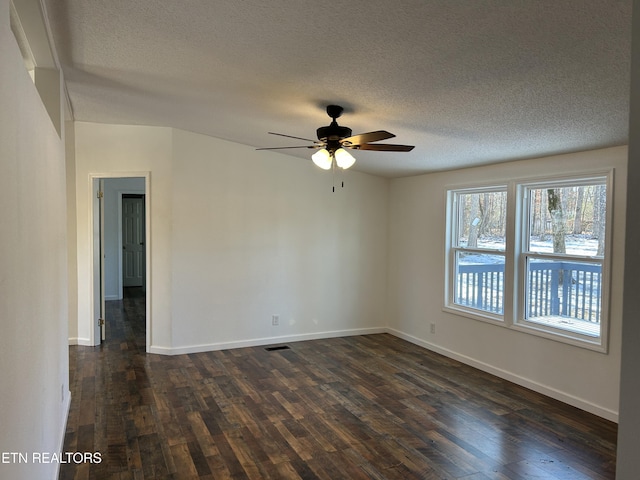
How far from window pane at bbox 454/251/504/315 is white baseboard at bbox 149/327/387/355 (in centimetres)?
153

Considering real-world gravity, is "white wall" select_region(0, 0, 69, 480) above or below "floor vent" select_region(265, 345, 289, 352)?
above

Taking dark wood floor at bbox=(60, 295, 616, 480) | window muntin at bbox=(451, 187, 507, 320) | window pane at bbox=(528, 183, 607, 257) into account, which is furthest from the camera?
window muntin at bbox=(451, 187, 507, 320)

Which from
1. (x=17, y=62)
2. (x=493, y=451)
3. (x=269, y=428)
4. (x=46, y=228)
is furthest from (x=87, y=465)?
(x=493, y=451)

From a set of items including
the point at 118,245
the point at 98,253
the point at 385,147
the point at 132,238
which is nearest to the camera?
the point at 385,147

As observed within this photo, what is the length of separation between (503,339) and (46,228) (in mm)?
4068

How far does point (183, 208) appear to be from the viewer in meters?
5.07

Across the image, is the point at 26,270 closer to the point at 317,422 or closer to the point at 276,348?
the point at 317,422

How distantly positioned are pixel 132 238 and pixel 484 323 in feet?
24.5

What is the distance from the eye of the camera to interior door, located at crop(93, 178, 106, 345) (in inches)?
206

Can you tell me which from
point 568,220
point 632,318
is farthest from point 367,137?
point 632,318

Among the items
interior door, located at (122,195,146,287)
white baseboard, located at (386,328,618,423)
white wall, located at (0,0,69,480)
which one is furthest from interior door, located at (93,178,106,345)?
interior door, located at (122,195,146,287)

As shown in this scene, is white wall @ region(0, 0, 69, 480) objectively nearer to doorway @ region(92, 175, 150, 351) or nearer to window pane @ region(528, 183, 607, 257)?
doorway @ region(92, 175, 150, 351)

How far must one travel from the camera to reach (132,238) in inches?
370

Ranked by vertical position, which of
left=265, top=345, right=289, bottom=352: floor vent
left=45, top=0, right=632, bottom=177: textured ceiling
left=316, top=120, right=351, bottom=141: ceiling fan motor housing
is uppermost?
left=45, top=0, right=632, bottom=177: textured ceiling
